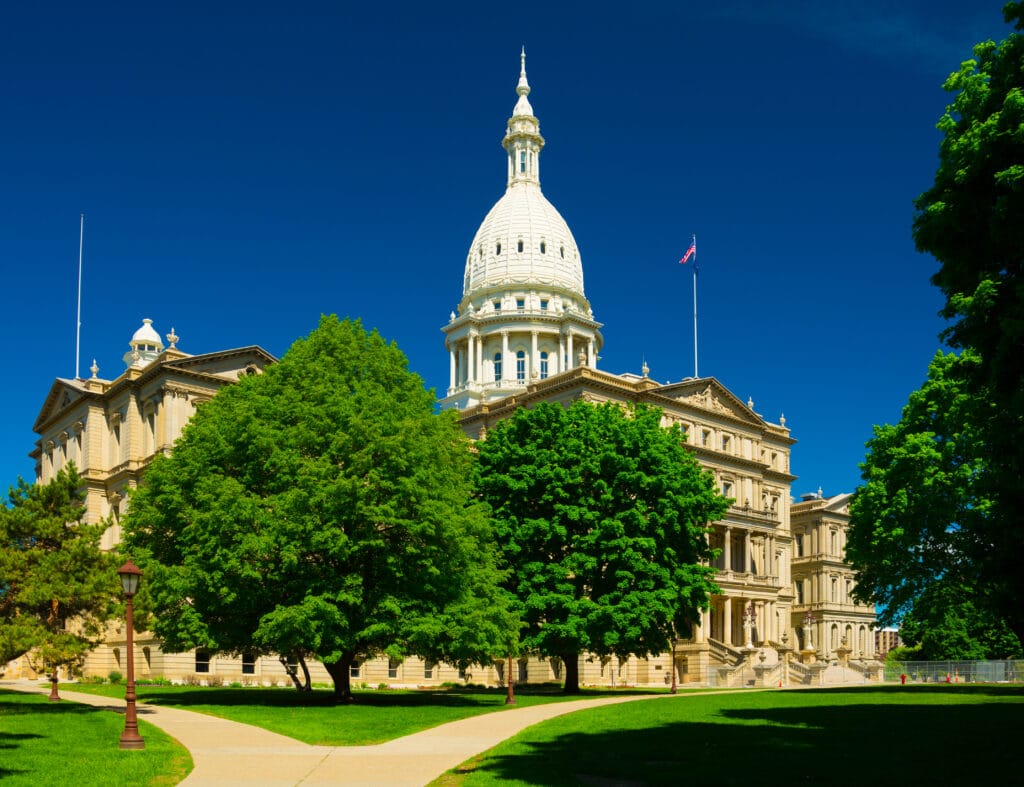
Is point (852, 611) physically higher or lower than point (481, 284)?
lower

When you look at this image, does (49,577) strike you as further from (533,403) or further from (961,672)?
(961,672)

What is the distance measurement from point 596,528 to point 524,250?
249 feet

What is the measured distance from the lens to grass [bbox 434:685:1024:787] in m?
16.2

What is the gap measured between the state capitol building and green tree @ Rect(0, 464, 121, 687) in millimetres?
4570

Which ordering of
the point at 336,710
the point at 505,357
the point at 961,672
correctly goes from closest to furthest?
the point at 336,710 → the point at 961,672 → the point at 505,357

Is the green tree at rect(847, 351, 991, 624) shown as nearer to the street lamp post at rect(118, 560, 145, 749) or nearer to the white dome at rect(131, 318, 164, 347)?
the street lamp post at rect(118, 560, 145, 749)

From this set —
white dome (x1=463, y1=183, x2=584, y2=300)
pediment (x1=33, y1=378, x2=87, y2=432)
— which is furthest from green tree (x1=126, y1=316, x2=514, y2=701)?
white dome (x1=463, y1=183, x2=584, y2=300)

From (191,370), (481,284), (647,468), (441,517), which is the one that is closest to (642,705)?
(441,517)

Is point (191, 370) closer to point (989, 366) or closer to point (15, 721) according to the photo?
point (15, 721)

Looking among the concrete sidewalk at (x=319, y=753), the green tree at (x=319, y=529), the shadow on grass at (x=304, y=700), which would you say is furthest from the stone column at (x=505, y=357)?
the concrete sidewalk at (x=319, y=753)

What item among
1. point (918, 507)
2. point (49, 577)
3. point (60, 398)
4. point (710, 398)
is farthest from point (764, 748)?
point (60, 398)

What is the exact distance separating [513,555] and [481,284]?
2941 inches

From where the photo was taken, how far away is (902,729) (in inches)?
914

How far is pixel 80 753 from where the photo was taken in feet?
65.6
